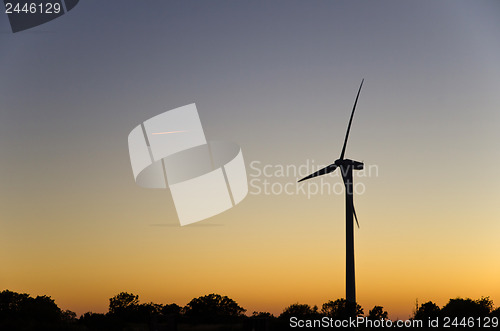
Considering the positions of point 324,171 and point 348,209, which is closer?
point 348,209

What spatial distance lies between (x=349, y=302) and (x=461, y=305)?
64185 mm

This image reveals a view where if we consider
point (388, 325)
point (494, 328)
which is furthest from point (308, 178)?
point (494, 328)

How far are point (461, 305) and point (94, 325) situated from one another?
315 feet

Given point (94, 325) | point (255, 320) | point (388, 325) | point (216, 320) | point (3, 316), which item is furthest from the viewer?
point (216, 320)

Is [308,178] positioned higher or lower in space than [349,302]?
higher

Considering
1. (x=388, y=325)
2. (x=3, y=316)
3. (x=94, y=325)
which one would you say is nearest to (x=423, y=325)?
(x=388, y=325)

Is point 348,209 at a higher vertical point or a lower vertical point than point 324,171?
lower

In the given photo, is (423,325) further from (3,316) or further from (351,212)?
(3,316)

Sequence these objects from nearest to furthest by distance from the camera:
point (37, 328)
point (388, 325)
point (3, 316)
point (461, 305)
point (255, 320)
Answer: point (255, 320)
point (37, 328)
point (388, 325)
point (3, 316)
point (461, 305)

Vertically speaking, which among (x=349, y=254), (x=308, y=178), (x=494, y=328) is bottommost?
(x=494, y=328)

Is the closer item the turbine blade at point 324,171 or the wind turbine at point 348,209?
the wind turbine at point 348,209

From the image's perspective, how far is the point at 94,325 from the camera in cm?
13300

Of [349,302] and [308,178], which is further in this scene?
[308,178]

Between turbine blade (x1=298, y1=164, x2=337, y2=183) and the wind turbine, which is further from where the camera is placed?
turbine blade (x1=298, y1=164, x2=337, y2=183)
